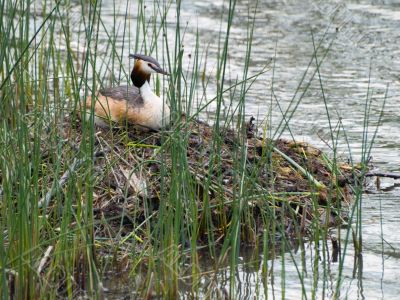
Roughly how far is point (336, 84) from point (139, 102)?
11.0ft

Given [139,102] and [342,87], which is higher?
[139,102]

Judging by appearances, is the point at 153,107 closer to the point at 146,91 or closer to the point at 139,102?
the point at 139,102

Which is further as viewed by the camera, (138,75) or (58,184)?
(138,75)

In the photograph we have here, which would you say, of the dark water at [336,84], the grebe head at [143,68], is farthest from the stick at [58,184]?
the grebe head at [143,68]

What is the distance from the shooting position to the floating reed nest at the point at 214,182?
5.49m

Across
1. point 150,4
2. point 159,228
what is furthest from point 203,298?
point 150,4

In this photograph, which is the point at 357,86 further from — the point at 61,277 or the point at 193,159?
the point at 61,277

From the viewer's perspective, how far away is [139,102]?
7117 millimetres

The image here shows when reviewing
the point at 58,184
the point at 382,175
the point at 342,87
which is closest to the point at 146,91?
the point at 382,175

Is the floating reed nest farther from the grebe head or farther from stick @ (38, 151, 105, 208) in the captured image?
the grebe head

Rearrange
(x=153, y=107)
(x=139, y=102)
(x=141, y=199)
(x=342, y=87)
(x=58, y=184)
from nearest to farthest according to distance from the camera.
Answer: (x=58, y=184)
(x=141, y=199)
(x=153, y=107)
(x=139, y=102)
(x=342, y=87)

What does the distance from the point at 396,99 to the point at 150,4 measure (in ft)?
14.1

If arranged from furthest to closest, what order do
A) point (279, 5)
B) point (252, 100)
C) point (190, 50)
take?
point (279, 5)
point (190, 50)
point (252, 100)

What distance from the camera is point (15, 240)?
190 inches
